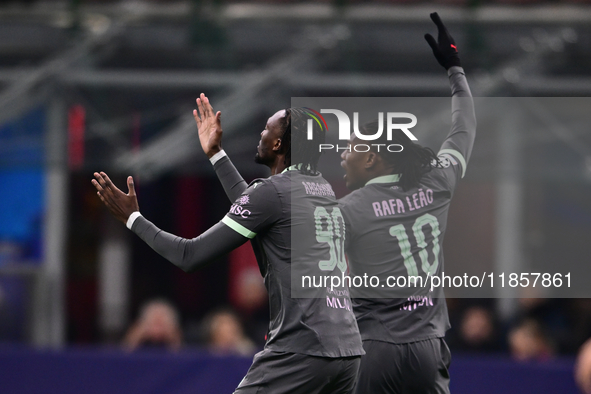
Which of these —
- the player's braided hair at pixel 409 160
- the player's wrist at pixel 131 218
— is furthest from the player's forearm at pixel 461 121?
the player's wrist at pixel 131 218

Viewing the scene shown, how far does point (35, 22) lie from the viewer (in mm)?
7438

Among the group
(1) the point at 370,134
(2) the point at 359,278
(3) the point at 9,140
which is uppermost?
(3) the point at 9,140

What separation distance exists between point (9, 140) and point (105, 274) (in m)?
2.67

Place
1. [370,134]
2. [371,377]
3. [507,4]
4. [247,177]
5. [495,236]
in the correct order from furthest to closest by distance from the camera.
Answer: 1. [247,177]
2. [507,4]
3. [495,236]
4. [370,134]
5. [371,377]

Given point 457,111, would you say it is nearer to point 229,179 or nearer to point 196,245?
point 229,179

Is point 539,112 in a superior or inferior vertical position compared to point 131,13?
inferior

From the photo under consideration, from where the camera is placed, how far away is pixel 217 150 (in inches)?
132

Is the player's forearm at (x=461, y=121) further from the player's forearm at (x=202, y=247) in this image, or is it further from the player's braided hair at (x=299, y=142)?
the player's forearm at (x=202, y=247)

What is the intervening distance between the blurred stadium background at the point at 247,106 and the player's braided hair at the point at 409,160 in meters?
2.06

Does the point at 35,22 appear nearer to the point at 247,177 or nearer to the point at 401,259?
the point at 247,177

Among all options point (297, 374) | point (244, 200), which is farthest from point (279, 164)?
point (297, 374)

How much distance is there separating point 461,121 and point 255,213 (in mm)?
1383

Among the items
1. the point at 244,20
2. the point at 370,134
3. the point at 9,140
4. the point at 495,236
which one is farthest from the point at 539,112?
the point at 9,140

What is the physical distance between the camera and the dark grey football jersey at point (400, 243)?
11.2ft
